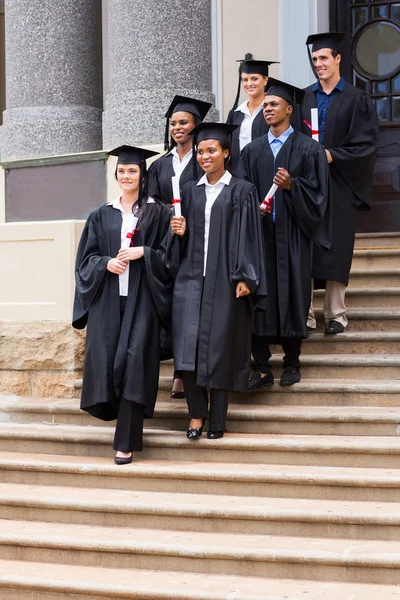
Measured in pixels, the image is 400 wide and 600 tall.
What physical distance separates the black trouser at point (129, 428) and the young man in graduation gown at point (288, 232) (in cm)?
76

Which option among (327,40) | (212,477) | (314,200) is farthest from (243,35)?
(212,477)

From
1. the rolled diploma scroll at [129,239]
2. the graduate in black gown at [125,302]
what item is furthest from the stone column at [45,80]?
the rolled diploma scroll at [129,239]

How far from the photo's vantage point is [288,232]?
6.97 meters

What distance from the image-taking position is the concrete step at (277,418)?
21.0 feet

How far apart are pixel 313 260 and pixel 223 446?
64.6 inches

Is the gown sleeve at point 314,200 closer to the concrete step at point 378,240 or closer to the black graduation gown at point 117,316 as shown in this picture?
the black graduation gown at point 117,316

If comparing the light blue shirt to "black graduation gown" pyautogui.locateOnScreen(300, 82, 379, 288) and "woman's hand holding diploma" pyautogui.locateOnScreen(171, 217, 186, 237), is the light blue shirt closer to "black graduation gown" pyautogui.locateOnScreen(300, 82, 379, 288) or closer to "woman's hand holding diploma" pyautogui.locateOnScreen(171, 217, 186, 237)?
"black graduation gown" pyautogui.locateOnScreen(300, 82, 379, 288)

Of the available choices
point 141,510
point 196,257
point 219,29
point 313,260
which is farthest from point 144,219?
point 219,29

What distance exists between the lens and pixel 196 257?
657 centimetres

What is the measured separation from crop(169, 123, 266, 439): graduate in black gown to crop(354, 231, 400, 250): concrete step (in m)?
2.23

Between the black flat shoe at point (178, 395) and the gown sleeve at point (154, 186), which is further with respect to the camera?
the gown sleeve at point (154, 186)

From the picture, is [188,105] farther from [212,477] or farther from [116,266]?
[212,477]

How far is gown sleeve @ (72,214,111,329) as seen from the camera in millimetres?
6602

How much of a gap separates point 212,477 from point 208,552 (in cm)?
66
